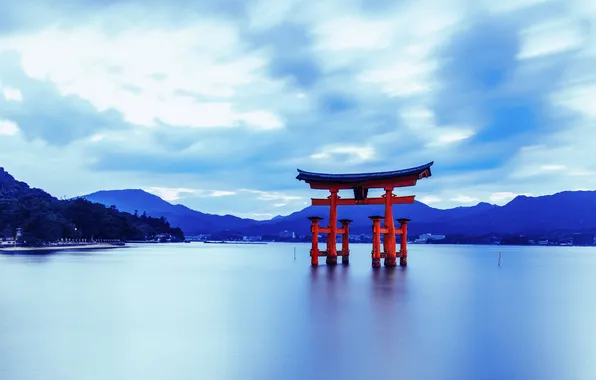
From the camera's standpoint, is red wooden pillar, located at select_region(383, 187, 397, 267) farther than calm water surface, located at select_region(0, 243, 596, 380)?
Yes

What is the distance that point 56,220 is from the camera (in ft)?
188

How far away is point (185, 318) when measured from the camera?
12.9m

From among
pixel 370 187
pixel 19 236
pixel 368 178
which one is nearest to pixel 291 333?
pixel 368 178

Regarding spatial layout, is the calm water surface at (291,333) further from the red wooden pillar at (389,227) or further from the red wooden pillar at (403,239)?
the red wooden pillar at (403,239)

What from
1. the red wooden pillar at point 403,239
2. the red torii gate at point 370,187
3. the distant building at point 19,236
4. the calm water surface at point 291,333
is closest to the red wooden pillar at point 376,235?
the red torii gate at point 370,187

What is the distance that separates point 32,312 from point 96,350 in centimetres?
536

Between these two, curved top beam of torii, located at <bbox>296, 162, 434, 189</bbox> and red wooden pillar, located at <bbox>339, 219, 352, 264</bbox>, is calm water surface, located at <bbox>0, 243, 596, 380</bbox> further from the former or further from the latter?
red wooden pillar, located at <bbox>339, 219, 352, 264</bbox>

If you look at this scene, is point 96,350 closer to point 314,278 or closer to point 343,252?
point 314,278

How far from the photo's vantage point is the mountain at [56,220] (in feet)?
175

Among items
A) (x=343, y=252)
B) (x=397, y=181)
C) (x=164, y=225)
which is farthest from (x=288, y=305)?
(x=164, y=225)

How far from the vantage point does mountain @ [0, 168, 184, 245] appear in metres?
53.4

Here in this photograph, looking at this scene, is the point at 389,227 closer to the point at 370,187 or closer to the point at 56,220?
the point at 370,187

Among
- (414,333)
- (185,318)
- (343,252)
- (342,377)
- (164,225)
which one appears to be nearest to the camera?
(342,377)

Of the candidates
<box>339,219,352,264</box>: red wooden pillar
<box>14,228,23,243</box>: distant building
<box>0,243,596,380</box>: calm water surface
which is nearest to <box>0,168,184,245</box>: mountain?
<box>14,228,23,243</box>: distant building
